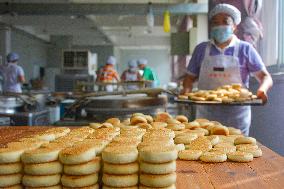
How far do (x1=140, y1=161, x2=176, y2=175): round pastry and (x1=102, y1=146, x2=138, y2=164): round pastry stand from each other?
0.04 meters

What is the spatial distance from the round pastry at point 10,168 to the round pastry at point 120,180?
306 millimetres

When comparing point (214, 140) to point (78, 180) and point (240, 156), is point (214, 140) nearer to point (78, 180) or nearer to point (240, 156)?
point (240, 156)

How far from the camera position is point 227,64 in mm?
3395

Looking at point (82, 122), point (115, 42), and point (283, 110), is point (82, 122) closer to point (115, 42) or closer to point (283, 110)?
point (283, 110)

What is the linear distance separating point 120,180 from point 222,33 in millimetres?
2473

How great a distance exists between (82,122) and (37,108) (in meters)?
1.20

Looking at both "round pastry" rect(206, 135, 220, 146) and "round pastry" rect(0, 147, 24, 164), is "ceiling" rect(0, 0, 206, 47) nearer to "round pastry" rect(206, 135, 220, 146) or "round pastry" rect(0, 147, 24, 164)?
"round pastry" rect(206, 135, 220, 146)

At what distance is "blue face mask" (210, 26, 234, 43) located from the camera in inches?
133

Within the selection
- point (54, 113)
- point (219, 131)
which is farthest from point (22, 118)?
point (219, 131)

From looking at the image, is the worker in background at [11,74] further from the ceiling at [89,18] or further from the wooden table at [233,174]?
the wooden table at [233,174]

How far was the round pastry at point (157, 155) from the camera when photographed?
125 centimetres

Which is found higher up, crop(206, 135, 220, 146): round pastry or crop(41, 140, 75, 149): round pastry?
crop(41, 140, 75, 149): round pastry

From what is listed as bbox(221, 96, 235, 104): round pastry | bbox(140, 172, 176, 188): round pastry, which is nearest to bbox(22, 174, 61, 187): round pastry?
bbox(140, 172, 176, 188): round pastry

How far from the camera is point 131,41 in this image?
2388 centimetres
